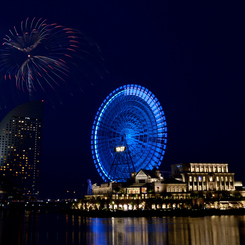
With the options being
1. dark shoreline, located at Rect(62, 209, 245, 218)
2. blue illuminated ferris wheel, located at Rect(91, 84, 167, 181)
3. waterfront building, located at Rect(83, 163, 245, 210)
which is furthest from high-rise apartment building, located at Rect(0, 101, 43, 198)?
dark shoreline, located at Rect(62, 209, 245, 218)

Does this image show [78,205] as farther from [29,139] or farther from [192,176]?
[29,139]

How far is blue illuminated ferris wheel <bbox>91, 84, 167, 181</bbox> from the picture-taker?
271 feet

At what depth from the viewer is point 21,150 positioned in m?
186

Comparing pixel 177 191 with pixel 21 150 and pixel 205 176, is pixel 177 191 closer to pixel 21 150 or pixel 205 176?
pixel 205 176

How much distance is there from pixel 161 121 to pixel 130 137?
9580 mm

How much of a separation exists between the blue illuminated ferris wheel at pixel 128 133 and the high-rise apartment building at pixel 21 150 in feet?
320

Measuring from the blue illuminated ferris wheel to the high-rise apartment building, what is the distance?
9751cm

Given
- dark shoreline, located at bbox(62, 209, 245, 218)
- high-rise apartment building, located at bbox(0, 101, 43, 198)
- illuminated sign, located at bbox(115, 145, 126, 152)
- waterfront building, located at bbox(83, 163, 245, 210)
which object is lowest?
dark shoreline, located at bbox(62, 209, 245, 218)

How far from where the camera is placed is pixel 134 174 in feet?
299

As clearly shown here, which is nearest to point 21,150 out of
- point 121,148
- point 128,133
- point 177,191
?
point 121,148

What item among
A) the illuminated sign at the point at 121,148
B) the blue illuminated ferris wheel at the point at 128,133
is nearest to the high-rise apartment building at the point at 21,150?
the blue illuminated ferris wheel at the point at 128,133

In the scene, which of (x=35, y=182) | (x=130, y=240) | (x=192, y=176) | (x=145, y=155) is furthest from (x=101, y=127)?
(x=35, y=182)

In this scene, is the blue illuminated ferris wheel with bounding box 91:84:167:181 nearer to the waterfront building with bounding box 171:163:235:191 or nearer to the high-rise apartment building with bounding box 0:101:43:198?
the waterfront building with bounding box 171:163:235:191

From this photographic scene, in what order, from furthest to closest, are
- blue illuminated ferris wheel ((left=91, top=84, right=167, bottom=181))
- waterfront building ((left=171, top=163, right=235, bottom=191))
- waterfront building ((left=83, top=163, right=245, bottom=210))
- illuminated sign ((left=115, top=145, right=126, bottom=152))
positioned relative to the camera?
1. waterfront building ((left=171, top=163, right=235, bottom=191))
2. waterfront building ((left=83, top=163, right=245, bottom=210))
3. illuminated sign ((left=115, top=145, right=126, bottom=152))
4. blue illuminated ferris wheel ((left=91, top=84, right=167, bottom=181))
